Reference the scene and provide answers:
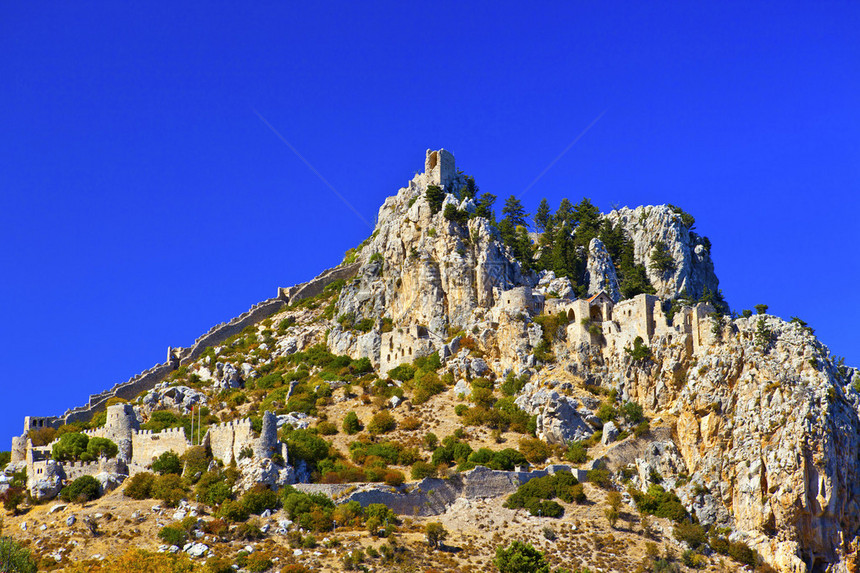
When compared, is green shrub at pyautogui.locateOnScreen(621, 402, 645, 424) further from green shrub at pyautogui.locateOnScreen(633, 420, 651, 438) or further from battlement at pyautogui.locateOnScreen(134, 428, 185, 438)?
battlement at pyautogui.locateOnScreen(134, 428, 185, 438)

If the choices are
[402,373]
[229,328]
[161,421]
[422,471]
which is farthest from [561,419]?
[229,328]

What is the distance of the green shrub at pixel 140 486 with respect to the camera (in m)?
72.4

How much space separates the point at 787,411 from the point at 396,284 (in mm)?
38267

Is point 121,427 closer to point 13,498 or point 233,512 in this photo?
point 13,498

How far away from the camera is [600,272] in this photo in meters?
98.7

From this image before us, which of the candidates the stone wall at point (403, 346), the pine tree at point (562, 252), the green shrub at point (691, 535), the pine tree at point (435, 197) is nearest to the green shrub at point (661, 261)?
the pine tree at point (562, 252)

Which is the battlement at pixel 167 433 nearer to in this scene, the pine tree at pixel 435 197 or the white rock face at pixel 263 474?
the white rock face at pixel 263 474

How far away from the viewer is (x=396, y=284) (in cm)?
10119

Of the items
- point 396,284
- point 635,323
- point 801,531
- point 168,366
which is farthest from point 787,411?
point 168,366

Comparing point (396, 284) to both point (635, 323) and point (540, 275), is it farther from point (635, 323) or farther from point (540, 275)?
point (635, 323)

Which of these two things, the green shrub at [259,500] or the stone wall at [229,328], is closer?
the green shrub at [259,500]

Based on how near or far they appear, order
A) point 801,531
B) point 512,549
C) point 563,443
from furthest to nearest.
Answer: point 563,443
point 801,531
point 512,549

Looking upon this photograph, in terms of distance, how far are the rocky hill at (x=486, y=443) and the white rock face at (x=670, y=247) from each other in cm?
45

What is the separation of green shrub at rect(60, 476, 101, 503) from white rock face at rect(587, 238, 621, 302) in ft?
147
